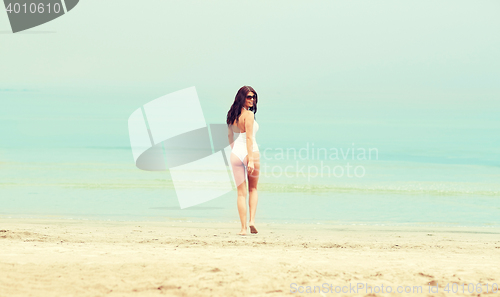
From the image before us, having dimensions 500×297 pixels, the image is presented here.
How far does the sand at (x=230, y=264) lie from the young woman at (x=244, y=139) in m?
0.80

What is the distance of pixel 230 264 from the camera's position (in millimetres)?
5031

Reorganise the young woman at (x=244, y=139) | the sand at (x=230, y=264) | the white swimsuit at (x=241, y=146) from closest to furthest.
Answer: the sand at (x=230, y=264)
the young woman at (x=244, y=139)
the white swimsuit at (x=241, y=146)

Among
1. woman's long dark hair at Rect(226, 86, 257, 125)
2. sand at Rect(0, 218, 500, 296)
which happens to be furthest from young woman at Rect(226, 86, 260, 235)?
sand at Rect(0, 218, 500, 296)

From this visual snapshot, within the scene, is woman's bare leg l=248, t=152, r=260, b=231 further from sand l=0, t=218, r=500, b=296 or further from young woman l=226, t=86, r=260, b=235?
sand l=0, t=218, r=500, b=296

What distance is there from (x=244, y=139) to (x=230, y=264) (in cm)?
233

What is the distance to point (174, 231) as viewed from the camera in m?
8.01

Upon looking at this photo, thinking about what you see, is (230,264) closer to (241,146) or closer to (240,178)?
(240,178)

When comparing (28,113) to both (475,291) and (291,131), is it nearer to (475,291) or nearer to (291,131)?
(291,131)

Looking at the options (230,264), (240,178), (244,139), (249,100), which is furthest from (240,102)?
(230,264)

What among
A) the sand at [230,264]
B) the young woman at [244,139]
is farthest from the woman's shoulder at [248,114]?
the sand at [230,264]

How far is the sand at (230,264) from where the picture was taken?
449 centimetres

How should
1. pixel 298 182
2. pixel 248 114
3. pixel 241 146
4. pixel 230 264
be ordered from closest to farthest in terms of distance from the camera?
pixel 230 264 < pixel 248 114 < pixel 241 146 < pixel 298 182

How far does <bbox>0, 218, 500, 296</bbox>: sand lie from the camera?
4.49m

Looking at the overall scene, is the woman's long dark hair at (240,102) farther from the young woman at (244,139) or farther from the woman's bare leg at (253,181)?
the woman's bare leg at (253,181)
